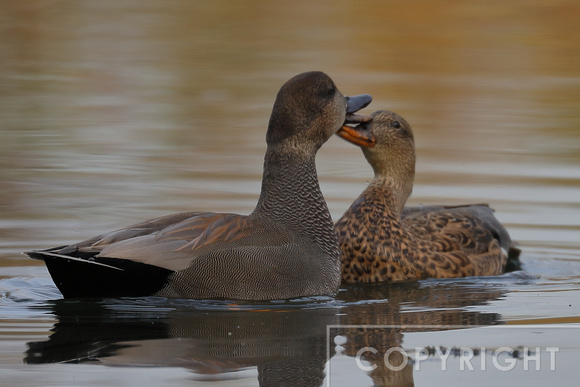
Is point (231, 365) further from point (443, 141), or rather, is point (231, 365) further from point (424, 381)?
point (443, 141)

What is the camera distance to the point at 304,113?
24.0ft

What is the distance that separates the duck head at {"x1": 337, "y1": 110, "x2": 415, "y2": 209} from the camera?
8.16 metres

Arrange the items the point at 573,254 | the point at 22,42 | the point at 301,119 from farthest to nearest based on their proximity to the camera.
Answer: the point at 22,42, the point at 573,254, the point at 301,119

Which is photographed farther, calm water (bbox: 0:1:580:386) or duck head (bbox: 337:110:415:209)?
duck head (bbox: 337:110:415:209)

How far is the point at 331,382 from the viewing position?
5016 millimetres

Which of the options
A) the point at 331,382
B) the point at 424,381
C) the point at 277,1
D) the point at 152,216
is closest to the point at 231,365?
the point at 331,382

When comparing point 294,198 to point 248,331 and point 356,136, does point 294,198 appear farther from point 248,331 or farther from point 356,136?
point 248,331

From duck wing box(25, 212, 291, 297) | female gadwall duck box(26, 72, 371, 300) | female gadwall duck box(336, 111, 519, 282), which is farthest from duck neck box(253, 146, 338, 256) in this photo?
female gadwall duck box(336, 111, 519, 282)

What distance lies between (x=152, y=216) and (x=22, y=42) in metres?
9.12

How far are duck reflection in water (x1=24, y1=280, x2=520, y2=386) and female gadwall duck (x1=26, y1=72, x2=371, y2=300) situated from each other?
11cm

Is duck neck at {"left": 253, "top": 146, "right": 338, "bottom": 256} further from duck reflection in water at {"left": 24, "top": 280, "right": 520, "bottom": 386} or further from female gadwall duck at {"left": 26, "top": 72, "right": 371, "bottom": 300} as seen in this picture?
duck reflection in water at {"left": 24, "top": 280, "right": 520, "bottom": 386}

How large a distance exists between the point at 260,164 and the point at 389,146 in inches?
102

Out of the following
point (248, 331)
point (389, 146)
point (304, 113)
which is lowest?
point (248, 331)

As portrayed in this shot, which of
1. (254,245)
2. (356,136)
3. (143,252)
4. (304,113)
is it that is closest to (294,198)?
(304,113)
